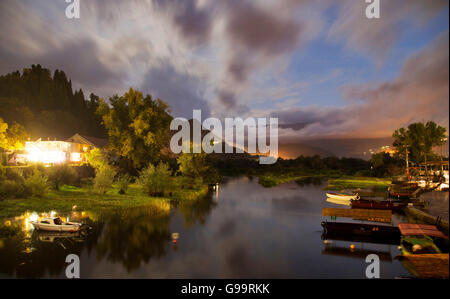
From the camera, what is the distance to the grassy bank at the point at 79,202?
3077 centimetres

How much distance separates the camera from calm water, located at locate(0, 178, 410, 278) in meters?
18.0

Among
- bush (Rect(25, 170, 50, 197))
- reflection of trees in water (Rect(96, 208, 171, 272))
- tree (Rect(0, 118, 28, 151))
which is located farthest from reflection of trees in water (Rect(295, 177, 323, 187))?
tree (Rect(0, 118, 28, 151))

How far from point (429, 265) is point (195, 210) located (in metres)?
28.7

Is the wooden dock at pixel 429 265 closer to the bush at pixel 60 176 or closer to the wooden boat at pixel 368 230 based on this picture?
the wooden boat at pixel 368 230

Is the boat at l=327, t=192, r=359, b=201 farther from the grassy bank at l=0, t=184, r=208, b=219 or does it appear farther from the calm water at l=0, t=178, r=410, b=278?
the grassy bank at l=0, t=184, r=208, b=219

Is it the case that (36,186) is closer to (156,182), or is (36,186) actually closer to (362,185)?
(156,182)

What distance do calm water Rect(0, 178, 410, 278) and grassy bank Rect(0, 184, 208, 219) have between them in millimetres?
3859

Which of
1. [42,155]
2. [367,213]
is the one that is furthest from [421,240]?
[42,155]

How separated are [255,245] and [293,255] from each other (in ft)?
13.7

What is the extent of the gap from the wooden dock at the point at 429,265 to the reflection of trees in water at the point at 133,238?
19671 millimetres
